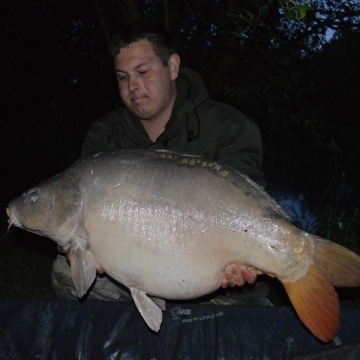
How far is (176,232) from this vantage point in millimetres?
1568

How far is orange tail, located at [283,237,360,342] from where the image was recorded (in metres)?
1.46

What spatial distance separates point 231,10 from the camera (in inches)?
97.7

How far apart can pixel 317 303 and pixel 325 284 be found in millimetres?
59

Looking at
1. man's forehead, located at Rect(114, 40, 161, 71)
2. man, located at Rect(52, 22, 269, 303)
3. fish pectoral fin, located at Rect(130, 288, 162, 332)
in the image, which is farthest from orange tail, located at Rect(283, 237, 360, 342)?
man's forehead, located at Rect(114, 40, 161, 71)

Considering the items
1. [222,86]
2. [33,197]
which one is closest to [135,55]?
[33,197]

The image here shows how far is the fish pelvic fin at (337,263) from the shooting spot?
1.46m

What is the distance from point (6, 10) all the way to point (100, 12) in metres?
2.68

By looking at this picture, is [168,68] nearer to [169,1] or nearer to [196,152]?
[196,152]

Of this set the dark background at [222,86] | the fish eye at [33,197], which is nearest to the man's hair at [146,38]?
the dark background at [222,86]

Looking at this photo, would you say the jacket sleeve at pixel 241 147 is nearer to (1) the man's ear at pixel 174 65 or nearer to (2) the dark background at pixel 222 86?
(1) the man's ear at pixel 174 65

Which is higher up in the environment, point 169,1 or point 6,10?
point 169,1

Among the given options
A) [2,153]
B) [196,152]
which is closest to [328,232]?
[196,152]

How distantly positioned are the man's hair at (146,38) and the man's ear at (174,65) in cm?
2

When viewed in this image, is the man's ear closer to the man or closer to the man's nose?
the man
